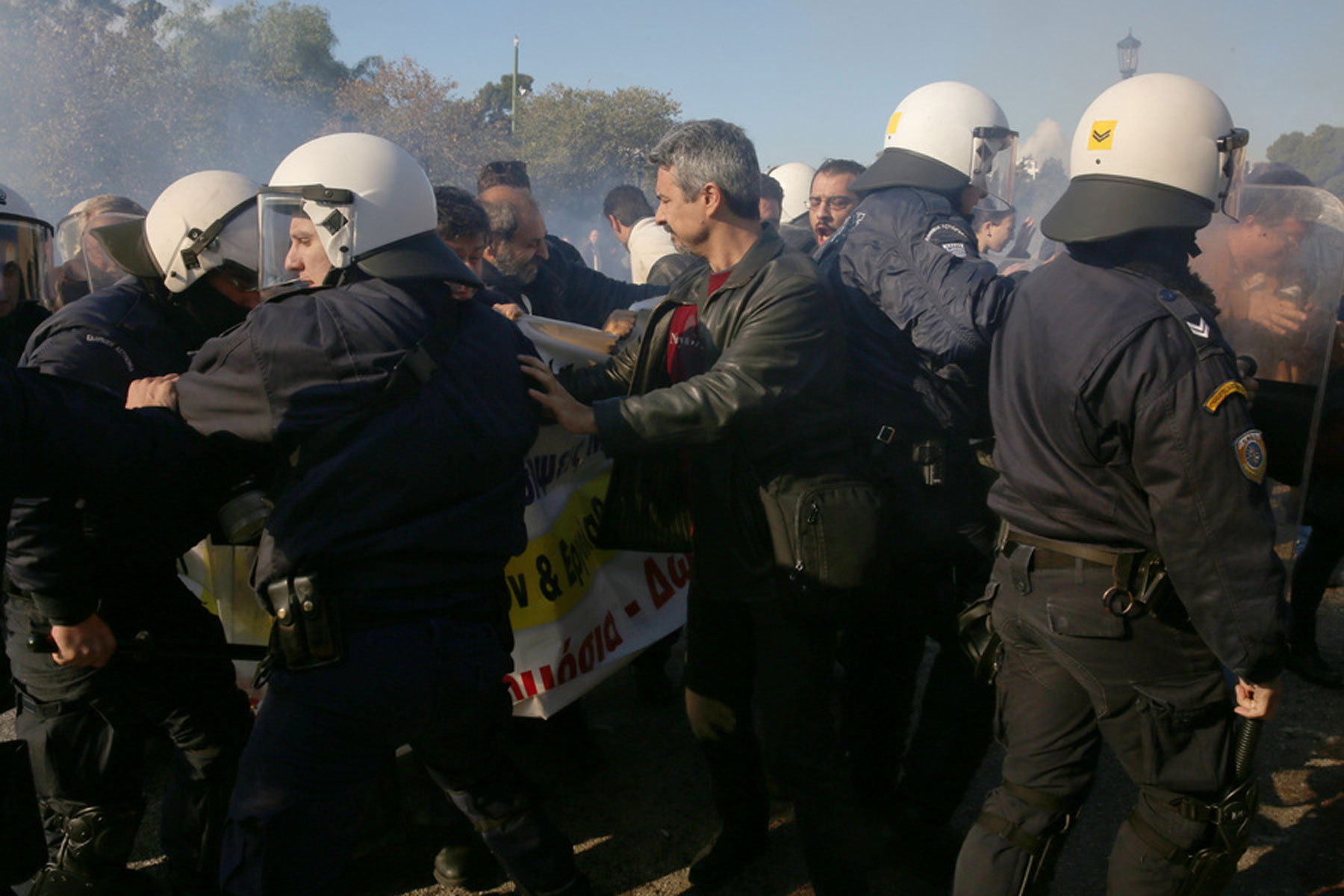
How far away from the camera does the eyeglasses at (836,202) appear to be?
5715 mm

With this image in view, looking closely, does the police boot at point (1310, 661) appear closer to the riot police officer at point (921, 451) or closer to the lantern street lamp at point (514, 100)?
the riot police officer at point (921, 451)

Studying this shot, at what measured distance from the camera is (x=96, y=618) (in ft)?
8.05

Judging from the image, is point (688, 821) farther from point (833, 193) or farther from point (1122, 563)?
point (833, 193)

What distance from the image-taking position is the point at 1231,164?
2.24 meters

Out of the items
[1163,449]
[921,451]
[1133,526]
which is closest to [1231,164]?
[1163,449]

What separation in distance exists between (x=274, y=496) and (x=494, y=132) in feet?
113

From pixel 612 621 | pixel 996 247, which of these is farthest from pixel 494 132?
pixel 612 621

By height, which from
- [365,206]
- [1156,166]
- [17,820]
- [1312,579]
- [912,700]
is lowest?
[1312,579]

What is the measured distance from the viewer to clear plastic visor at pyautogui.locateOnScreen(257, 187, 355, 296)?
214 centimetres

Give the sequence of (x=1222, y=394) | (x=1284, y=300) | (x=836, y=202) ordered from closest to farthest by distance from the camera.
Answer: (x=1222, y=394) < (x=1284, y=300) < (x=836, y=202)

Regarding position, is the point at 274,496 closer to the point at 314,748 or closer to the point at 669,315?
the point at 314,748

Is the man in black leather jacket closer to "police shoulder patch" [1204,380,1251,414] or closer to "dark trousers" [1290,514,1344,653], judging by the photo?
"police shoulder patch" [1204,380,1251,414]

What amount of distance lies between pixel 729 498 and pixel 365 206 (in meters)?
1.20

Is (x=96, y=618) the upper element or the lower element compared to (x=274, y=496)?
lower
